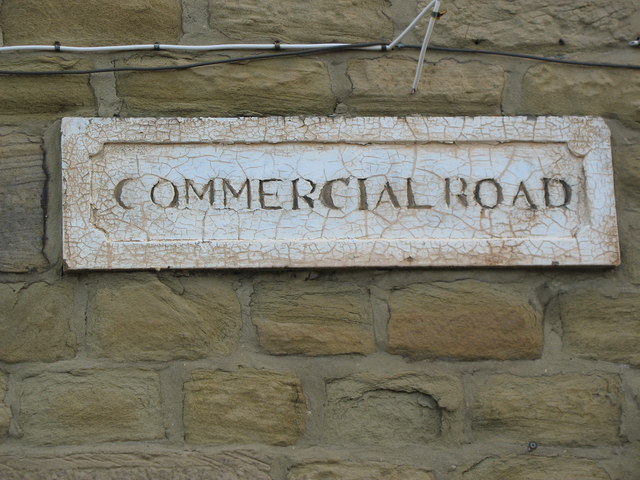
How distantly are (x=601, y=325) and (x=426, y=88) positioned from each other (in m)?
0.73

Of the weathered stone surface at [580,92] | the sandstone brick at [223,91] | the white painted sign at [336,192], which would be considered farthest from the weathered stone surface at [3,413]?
the weathered stone surface at [580,92]

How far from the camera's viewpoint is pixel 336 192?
2.27m

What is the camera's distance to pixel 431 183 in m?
2.29

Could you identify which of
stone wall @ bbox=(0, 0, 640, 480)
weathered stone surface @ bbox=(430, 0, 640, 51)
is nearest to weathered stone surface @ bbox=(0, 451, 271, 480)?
stone wall @ bbox=(0, 0, 640, 480)

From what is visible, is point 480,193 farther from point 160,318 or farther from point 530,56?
point 160,318

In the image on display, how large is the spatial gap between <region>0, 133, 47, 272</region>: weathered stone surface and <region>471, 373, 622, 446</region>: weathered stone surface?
110 centimetres

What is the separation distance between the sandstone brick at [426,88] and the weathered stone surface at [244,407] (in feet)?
2.35

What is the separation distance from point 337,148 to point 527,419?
2.60 ft

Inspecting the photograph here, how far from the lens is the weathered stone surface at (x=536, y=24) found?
7.95ft

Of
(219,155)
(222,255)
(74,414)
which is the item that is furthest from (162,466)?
(219,155)

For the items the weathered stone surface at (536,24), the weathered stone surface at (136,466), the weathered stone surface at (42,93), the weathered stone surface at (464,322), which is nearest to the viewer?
the weathered stone surface at (136,466)

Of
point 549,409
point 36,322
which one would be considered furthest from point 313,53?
point 549,409

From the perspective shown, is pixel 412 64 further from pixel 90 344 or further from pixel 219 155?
pixel 90 344

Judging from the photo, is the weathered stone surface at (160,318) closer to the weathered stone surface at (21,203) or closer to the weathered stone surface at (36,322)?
the weathered stone surface at (36,322)
